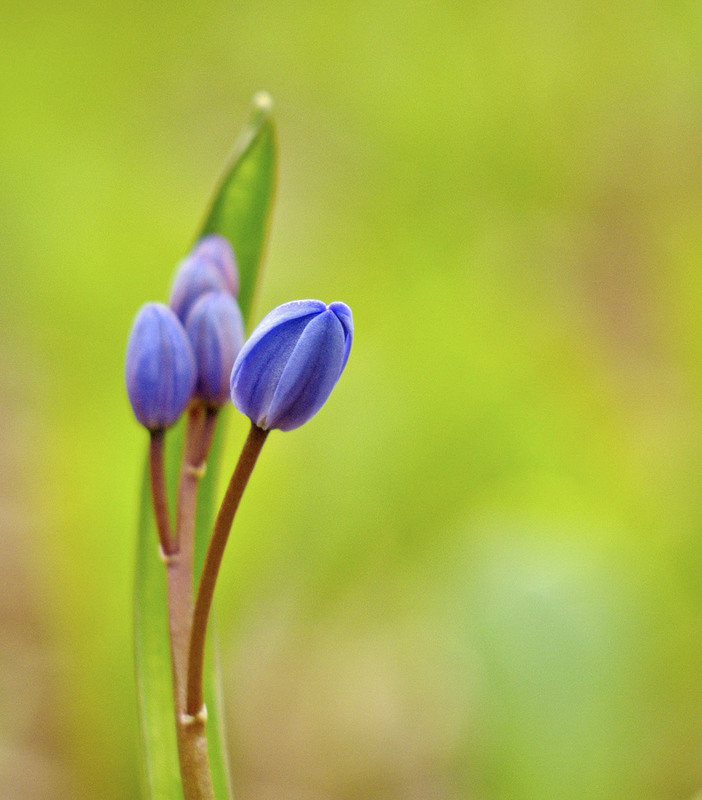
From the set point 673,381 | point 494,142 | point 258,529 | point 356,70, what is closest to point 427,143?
point 494,142

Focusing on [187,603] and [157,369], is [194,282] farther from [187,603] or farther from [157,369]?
[187,603]

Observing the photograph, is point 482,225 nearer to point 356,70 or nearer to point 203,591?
point 356,70

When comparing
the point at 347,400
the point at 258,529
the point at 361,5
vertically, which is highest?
the point at 361,5

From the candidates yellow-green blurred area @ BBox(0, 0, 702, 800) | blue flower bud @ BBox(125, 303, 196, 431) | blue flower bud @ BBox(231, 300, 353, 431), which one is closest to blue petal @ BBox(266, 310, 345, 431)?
blue flower bud @ BBox(231, 300, 353, 431)

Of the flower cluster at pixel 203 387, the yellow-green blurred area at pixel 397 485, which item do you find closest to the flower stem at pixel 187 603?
the flower cluster at pixel 203 387

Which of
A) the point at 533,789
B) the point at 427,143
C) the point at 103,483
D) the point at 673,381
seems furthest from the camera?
the point at 427,143

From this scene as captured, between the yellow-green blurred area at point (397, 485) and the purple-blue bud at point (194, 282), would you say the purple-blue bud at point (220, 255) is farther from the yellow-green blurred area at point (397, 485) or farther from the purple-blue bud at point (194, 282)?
the yellow-green blurred area at point (397, 485)
